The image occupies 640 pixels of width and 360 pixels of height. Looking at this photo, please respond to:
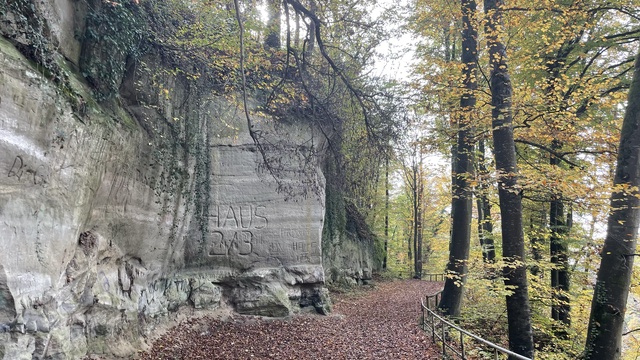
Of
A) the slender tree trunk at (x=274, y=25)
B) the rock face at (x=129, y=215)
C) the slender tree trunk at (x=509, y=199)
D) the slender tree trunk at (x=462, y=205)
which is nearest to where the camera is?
the rock face at (x=129, y=215)

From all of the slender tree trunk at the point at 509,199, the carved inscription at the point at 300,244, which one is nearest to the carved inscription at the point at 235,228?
the carved inscription at the point at 300,244

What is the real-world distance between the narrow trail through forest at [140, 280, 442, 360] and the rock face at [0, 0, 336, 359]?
1.92 ft

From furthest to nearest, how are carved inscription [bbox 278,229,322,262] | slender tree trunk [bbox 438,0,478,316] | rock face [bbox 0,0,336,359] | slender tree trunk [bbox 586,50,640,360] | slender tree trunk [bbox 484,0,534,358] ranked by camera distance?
1. carved inscription [bbox 278,229,322,262]
2. slender tree trunk [bbox 438,0,478,316]
3. slender tree trunk [bbox 484,0,534,358]
4. slender tree trunk [bbox 586,50,640,360]
5. rock face [bbox 0,0,336,359]

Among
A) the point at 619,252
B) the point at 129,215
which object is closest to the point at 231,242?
the point at 129,215

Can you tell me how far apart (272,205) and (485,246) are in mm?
8350

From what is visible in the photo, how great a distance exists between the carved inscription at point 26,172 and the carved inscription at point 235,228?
5506mm

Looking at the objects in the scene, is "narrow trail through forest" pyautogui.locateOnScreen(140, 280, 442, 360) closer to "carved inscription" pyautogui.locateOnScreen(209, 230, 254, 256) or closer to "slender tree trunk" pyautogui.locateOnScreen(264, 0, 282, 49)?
"carved inscription" pyautogui.locateOnScreen(209, 230, 254, 256)

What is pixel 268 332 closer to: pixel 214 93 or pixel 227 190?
pixel 227 190

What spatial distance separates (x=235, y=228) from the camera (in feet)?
34.7

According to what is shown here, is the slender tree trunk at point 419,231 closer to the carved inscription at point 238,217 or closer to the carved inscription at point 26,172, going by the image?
the carved inscription at point 238,217

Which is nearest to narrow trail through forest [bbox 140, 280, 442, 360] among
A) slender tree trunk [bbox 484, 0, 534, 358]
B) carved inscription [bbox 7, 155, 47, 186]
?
slender tree trunk [bbox 484, 0, 534, 358]

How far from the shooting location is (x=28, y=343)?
4.58 m

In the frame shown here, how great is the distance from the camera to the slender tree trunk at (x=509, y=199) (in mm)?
6398

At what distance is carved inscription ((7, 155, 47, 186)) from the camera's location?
4.49m
